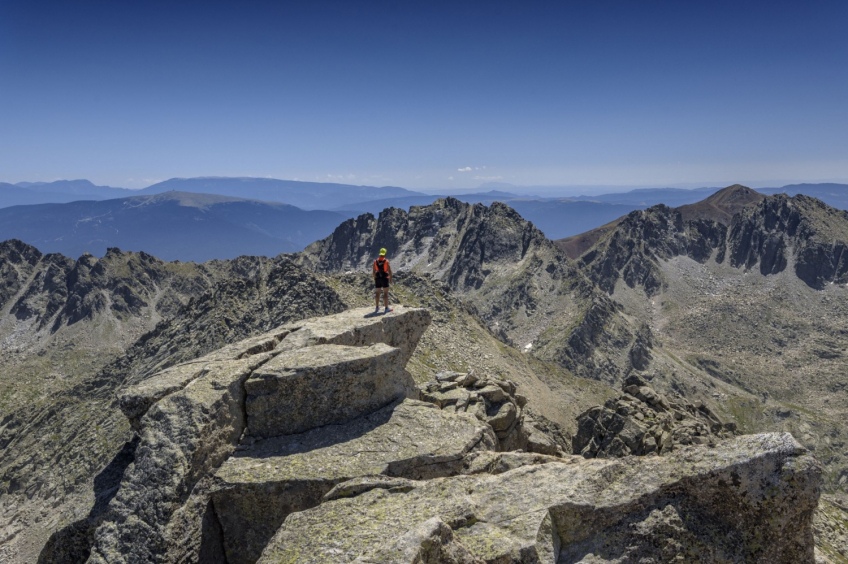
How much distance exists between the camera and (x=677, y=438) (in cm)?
3934

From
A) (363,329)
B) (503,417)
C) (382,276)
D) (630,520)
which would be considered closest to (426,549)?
(630,520)

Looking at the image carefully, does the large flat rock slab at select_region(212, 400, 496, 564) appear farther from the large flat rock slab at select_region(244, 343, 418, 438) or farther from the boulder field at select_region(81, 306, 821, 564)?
the large flat rock slab at select_region(244, 343, 418, 438)

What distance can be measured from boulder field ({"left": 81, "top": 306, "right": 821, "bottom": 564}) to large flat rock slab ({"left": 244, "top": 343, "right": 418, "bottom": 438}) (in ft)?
0.20

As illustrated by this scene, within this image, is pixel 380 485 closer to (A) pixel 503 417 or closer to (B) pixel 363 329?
(B) pixel 363 329

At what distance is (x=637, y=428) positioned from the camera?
3997cm

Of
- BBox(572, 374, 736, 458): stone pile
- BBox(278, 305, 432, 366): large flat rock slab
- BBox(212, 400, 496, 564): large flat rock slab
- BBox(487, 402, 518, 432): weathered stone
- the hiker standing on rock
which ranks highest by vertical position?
the hiker standing on rock

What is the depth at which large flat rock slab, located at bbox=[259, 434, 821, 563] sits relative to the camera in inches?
557

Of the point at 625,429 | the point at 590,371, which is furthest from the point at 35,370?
the point at 625,429

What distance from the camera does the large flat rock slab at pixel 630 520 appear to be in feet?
46.4

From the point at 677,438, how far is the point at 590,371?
4745 inches

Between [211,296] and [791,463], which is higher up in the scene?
[791,463]

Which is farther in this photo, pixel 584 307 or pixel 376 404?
pixel 584 307

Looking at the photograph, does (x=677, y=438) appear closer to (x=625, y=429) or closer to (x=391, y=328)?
(x=625, y=429)

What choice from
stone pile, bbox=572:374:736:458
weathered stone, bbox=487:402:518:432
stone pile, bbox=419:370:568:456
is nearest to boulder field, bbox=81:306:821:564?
stone pile, bbox=419:370:568:456
